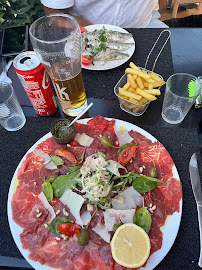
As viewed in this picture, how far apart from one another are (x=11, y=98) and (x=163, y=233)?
1162 millimetres

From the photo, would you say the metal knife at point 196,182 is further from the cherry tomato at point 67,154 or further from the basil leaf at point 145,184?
the cherry tomato at point 67,154

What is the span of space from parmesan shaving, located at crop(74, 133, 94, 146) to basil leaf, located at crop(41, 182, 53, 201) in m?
0.32

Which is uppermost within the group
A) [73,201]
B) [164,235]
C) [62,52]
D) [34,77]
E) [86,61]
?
[62,52]

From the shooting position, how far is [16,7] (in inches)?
95.8

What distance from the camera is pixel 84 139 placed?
1.44 m

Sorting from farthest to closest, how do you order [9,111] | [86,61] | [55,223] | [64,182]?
[86,61] < [9,111] < [64,182] < [55,223]

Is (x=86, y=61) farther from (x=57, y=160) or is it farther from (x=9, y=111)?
(x=57, y=160)

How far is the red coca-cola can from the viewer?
1.26 metres

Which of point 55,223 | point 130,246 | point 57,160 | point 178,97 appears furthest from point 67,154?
point 178,97

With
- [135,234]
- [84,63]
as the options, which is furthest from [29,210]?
[84,63]

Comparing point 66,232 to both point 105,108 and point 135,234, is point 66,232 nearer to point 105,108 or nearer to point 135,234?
point 135,234

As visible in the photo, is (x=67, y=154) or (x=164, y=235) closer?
(x=164, y=235)

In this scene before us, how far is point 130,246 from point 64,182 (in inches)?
18.3

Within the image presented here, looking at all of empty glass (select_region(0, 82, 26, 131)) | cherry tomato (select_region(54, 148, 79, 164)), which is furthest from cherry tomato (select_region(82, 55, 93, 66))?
cherry tomato (select_region(54, 148, 79, 164))
